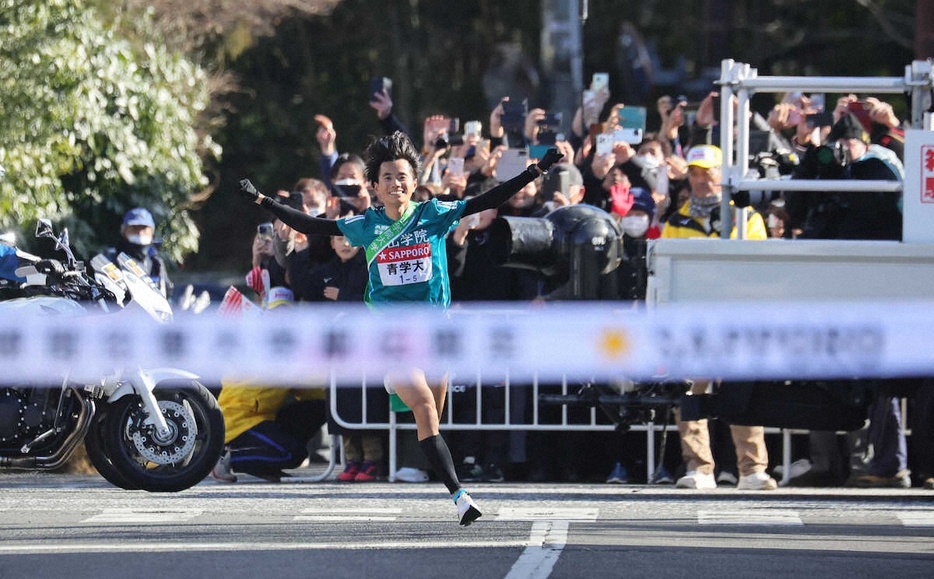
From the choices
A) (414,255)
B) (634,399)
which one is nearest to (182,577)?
(414,255)

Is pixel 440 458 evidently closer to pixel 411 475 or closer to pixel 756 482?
pixel 756 482

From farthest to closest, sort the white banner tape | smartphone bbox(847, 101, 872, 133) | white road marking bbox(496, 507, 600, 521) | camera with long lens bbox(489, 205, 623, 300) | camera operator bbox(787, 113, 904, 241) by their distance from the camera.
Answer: smartphone bbox(847, 101, 872, 133) → camera with long lens bbox(489, 205, 623, 300) → camera operator bbox(787, 113, 904, 241) → the white banner tape → white road marking bbox(496, 507, 600, 521)

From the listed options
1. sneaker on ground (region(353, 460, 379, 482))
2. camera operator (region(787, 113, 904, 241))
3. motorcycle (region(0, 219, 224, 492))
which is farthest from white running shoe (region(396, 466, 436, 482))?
camera operator (region(787, 113, 904, 241))

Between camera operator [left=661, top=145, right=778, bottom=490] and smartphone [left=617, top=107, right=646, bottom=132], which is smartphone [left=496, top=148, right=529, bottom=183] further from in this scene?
smartphone [left=617, top=107, right=646, bottom=132]

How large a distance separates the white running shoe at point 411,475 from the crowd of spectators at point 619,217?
24cm

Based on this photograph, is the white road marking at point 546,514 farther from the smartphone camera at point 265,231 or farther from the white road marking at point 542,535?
the smartphone camera at point 265,231

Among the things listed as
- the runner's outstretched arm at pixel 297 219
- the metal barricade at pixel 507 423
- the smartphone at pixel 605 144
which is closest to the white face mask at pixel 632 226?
the smartphone at pixel 605 144

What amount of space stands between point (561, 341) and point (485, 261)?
84 cm

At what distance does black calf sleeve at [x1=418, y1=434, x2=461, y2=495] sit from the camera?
898 centimetres

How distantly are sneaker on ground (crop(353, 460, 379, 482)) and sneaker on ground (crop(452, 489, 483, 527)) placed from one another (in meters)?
3.47

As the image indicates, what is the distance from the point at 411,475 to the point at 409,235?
3196 millimetres

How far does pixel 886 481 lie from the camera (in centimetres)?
1180

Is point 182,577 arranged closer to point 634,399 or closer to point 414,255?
point 414,255

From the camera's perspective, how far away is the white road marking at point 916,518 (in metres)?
9.46
